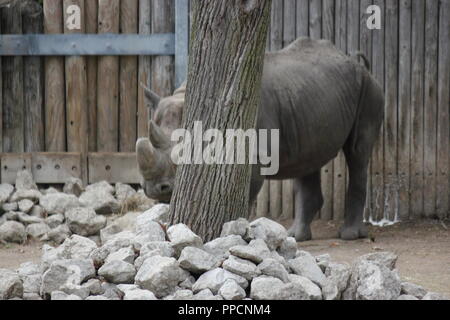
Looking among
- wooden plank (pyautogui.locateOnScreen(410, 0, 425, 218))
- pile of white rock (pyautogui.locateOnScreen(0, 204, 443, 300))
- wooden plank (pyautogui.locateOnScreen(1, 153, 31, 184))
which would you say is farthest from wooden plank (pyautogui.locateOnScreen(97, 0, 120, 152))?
pile of white rock (pyautogui.locateOnScreen(0, 204, 443, 300))

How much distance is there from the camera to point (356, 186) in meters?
9.59

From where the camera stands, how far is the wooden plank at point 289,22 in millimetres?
10188

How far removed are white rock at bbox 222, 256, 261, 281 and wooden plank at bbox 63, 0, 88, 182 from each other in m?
5.20

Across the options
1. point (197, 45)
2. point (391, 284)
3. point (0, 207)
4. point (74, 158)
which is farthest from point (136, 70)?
point (391, 284)

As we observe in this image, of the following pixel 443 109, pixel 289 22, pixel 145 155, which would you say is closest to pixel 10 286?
pixel 145 155

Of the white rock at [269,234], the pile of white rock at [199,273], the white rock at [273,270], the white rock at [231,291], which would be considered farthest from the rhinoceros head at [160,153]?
the white rock at [231,291]

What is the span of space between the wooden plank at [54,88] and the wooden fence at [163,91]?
1 centimetres

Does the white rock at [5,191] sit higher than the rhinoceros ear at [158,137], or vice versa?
the rhinoceros ear at [158,137]

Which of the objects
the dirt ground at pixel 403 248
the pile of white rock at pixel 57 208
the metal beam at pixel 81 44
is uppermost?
the metal beam at pixel 81 44

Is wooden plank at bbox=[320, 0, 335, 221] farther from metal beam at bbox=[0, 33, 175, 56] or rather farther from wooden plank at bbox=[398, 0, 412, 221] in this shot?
metal beam at bbox=[0, 33, 175, 56]

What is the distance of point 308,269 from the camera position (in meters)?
5.34

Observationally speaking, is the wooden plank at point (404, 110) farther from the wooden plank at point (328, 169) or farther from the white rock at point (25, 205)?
the white rock at point (25, 205)

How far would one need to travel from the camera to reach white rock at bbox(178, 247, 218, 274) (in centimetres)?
505
